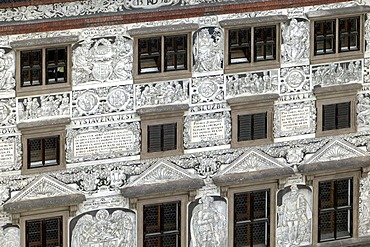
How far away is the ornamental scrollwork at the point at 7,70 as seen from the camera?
42.7 m

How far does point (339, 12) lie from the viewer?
45.3m

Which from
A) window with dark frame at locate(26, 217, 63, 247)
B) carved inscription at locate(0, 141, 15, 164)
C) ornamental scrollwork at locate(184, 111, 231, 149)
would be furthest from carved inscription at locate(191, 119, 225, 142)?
carved inscription at locate(0, 141, 15, 164)

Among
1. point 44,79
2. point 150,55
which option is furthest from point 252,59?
point 44,79

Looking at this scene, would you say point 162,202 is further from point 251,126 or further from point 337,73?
point 337,73

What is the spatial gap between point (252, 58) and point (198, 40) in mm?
1407

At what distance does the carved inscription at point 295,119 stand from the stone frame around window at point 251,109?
364 mm

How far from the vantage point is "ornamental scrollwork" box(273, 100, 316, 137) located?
1799 inches

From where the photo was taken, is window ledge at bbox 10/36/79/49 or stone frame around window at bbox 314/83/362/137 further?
stone frame around window at bbox 314/83/362/137

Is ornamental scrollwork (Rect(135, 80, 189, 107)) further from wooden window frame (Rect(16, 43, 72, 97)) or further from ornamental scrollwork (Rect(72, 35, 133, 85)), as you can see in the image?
wooden window frame (Rect(16, 43, 72, 97))

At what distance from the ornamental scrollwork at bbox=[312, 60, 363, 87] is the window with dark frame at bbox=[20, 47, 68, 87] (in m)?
6.14

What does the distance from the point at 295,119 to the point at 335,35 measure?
2153mm

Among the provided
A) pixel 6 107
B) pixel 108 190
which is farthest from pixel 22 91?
pixel 108 190

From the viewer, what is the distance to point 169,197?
44.9 m

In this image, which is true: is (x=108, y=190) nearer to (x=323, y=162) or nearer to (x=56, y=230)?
(x=56, y=230)
